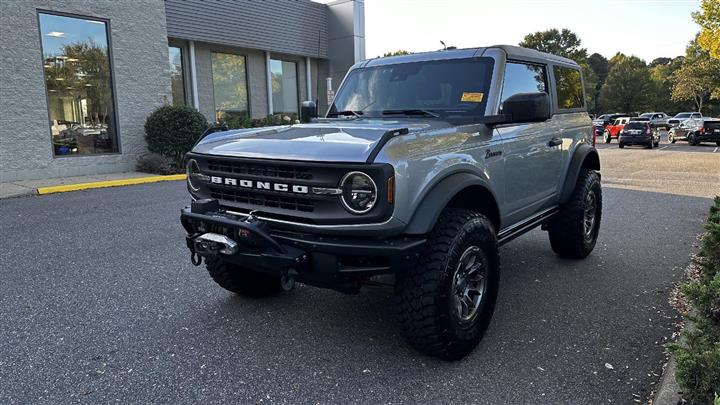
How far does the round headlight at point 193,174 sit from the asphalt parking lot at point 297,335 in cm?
100

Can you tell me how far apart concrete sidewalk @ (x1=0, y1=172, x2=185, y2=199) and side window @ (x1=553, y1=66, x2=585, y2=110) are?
9.14m

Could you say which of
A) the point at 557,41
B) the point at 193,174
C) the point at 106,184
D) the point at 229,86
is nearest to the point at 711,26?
the point at 229,86

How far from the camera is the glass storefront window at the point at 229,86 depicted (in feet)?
55.2

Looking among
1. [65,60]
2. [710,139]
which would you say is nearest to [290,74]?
[65,60]

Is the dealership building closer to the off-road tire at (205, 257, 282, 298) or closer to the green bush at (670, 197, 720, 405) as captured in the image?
the off-road tire at (205, 257, 282, 298)

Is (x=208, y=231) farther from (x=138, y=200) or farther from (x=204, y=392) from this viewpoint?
(x=138, y=200)

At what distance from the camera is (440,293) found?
2.88m

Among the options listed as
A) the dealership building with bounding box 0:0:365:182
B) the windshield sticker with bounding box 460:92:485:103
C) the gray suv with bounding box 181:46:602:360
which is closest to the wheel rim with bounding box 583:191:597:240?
the gray suv with bounding box 181:46:602:360

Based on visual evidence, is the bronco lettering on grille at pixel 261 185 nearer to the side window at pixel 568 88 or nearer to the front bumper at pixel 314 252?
the front bumper at pixel 314 252

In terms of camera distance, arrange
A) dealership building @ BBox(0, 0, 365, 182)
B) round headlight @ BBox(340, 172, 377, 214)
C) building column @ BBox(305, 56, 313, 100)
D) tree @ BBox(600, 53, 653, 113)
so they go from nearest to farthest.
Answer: round headlight @ BBox(340, 172, 377, 214) → dealership building @ BBox(0, 0, 365, 182) → building column @ BBox(305, 56, 313, 100) → tree @ BBox(600, 53, 653, 113)

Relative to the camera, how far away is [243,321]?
3777 mm

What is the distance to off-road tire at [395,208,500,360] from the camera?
2.88 meters

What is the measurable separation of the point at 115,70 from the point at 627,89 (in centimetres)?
5993

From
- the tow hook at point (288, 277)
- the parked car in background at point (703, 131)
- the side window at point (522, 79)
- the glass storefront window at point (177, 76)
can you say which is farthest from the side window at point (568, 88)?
the parked car in background at point (703, 131)
